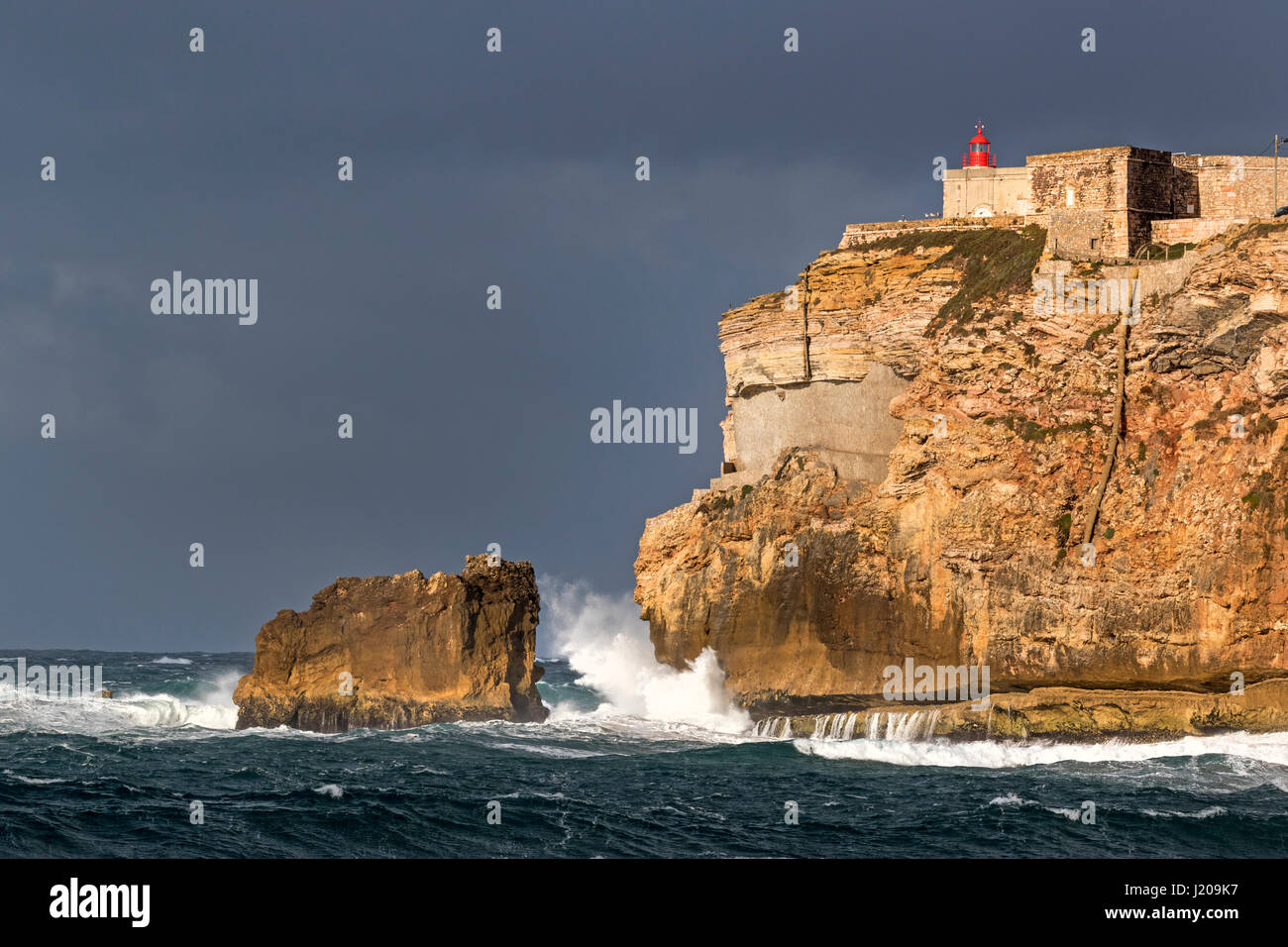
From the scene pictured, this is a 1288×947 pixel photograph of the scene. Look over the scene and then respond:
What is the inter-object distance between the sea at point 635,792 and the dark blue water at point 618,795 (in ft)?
0.29

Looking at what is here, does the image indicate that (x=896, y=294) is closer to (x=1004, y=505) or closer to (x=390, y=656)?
(x=1004, y=505)

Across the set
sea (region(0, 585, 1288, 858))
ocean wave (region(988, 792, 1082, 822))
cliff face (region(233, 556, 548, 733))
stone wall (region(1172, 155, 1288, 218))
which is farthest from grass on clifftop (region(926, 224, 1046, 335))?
ocean wave (region(988, 792, 1082, 822))

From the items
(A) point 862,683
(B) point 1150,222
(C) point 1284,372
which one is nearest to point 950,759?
(A) point 862,683

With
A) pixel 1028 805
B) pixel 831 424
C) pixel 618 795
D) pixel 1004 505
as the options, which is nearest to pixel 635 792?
pixel 618 795

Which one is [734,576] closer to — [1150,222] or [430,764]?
[430,764]

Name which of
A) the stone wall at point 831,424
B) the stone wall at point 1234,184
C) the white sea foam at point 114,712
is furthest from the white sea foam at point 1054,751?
the white sea foam at point 114,712

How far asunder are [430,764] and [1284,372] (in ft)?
78.0

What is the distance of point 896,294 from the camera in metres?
50.7

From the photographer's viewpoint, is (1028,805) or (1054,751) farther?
(1054,751)

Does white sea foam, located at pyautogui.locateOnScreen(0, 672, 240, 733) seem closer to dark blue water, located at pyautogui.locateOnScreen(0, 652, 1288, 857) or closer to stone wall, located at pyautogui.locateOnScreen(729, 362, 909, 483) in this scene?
dark blue water, located at pyautogui.locateOnScreen(0, 652, 1288, 857)

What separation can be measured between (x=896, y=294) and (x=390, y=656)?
19947mm

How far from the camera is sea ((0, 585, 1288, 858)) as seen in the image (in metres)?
28.8

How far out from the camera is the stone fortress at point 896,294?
49.6 metres

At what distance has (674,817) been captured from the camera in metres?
31.8
